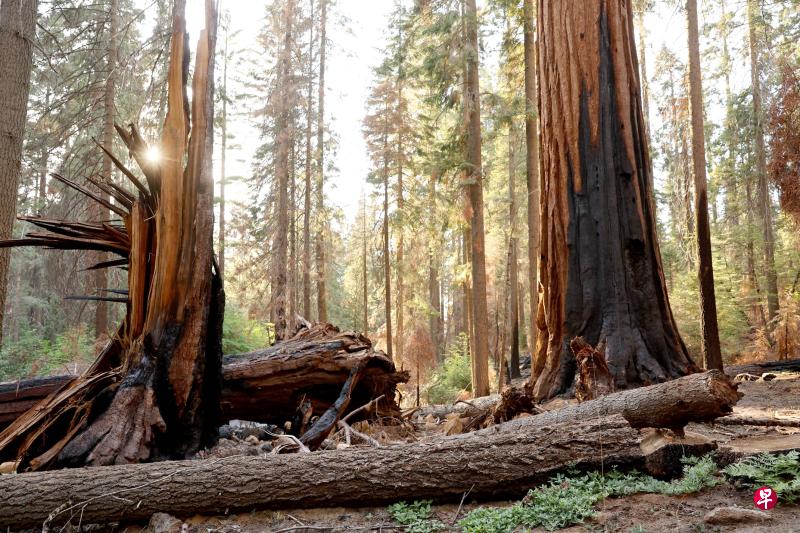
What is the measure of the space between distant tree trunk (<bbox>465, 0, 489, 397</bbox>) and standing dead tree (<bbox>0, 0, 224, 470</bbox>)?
9120 mm

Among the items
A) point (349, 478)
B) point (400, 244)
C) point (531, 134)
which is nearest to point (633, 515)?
point (349, 478)

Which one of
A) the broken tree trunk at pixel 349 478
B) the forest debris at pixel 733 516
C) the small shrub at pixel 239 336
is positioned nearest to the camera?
the forest debris at pixel 733 516

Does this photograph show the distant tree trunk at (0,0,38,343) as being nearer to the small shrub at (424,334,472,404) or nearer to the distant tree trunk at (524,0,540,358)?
the distant tree trunk at (524,0,540,358)

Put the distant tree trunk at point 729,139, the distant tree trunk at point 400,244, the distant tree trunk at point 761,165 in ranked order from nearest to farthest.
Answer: the distant tree trunk at point 761,165, the distant tree trunk at point 400,244, the distant tree trunk at point 729,139

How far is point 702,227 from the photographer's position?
10.4 m

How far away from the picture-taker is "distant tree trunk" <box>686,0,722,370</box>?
33.2ft

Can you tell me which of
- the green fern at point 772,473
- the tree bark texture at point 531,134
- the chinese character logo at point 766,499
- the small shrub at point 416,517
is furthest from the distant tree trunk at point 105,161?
the chinese character logo at point 766,499

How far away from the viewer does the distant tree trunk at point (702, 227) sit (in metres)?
10.1

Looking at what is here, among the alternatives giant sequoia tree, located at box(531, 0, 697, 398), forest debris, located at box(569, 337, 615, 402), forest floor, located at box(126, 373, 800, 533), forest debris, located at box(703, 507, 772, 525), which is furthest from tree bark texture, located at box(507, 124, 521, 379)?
forest debris, located at box(703, 507, 772, 525)

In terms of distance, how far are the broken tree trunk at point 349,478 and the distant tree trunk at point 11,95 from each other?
5.15m

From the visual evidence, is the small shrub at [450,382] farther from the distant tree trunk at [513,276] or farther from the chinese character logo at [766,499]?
the chinese character logo at [766,499]

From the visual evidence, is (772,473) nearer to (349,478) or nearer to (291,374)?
(349,478)

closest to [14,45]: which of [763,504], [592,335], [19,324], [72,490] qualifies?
[72,490]

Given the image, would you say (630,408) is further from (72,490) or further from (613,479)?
(72,490)
